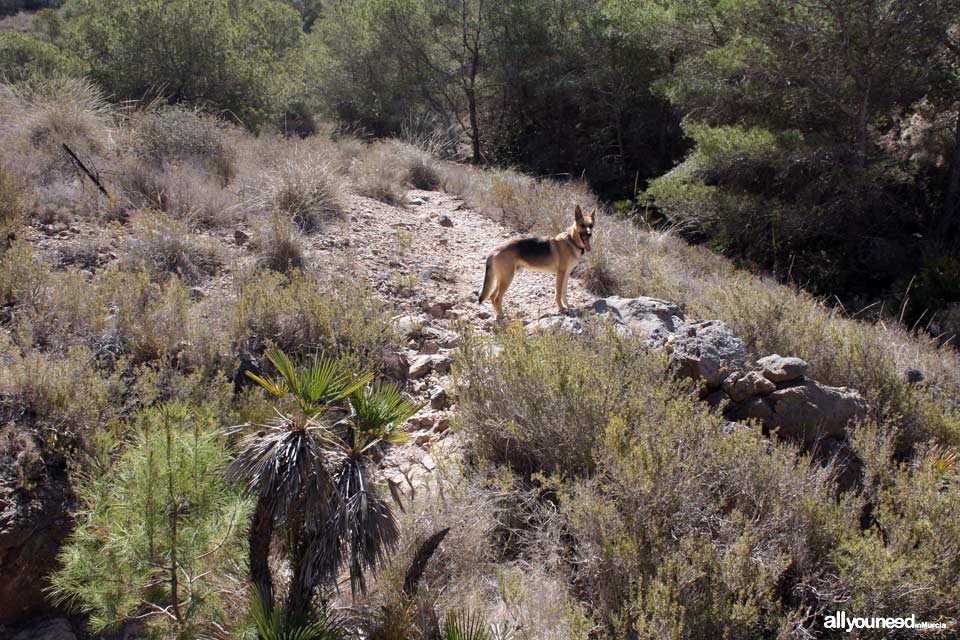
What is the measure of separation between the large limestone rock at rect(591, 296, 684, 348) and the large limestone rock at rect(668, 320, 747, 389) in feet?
0.67

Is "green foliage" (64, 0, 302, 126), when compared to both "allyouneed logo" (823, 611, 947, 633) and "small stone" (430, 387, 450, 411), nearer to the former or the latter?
"small stone" (430, 387, 450, 411)

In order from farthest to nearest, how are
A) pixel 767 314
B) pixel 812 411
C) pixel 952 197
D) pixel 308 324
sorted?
pixel 952 197 < pixel 767 314 < pixel 308 324 < pixel 812 411

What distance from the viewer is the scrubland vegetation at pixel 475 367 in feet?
8.49

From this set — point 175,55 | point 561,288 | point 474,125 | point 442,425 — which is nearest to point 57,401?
point 442,425

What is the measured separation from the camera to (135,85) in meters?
11.4

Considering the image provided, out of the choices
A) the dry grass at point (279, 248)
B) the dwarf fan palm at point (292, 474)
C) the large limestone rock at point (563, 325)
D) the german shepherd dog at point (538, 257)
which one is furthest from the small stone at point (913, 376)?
the dry grass at point (279, 248)

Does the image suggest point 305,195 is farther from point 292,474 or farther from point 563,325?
point 292,474

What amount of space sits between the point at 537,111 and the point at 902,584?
15.4 m

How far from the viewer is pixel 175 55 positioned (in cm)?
1148

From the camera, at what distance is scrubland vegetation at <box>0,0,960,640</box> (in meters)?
2.59

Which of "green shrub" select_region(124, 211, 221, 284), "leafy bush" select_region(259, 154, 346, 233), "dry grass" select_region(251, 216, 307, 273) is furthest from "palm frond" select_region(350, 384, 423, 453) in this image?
"leafy bush" select_region(259, 154, 346, 233)

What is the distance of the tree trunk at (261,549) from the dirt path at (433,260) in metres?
3.64

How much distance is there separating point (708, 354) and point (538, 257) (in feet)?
7.01

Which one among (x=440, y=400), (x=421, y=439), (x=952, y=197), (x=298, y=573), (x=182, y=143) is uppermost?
(x=952, y=197)
